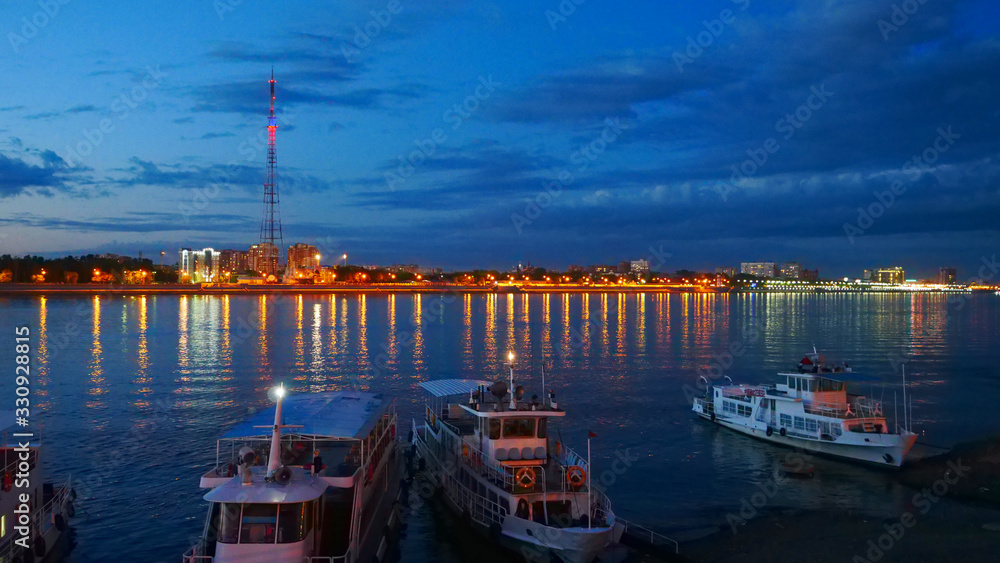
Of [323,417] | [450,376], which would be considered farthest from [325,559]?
[450,376]

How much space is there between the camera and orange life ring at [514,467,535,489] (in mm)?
19031

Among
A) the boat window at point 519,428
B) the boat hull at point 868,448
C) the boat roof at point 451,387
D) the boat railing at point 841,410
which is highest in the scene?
the boat roof at point 451,387

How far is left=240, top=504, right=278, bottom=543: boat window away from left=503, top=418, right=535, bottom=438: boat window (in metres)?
8.12

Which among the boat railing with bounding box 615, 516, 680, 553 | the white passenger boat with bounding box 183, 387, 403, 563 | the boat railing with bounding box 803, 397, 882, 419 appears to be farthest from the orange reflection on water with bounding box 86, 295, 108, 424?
the boat railing with bounding box 803, 397, 882, 419

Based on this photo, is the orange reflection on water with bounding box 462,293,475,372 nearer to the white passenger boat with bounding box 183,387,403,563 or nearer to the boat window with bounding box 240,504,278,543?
the white passenger boat with bounding box 183,387,403,563

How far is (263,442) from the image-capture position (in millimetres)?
20172

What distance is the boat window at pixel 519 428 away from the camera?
68.0 feet

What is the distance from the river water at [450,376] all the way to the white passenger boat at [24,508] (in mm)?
1524

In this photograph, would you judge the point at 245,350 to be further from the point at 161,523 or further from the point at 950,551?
the point at 950,551

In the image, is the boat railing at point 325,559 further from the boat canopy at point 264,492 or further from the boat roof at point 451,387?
the boat roof at point 451,387

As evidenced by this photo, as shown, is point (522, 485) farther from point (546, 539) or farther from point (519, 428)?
point (519, 428)

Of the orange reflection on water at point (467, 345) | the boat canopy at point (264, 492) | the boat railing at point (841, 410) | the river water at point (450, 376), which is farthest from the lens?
the orange reflection on water at point (467, 345)

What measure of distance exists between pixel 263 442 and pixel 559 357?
47284 mm

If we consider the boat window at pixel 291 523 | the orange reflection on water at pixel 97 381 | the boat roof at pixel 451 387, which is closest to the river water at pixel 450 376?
the orange reflection on water at pixel 97 381
